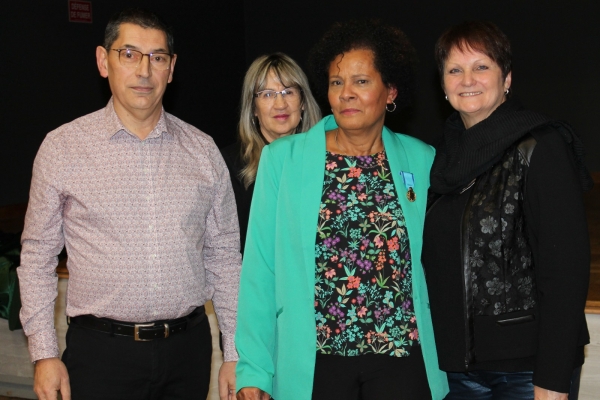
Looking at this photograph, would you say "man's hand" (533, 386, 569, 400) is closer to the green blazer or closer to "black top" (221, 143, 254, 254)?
the green blazer


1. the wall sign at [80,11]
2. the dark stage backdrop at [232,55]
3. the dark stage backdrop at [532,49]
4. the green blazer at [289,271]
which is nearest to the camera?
the green blazer at [289,271]

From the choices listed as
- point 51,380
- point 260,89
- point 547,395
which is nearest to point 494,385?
point 547,395

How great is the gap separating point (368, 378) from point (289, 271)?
0.41 m

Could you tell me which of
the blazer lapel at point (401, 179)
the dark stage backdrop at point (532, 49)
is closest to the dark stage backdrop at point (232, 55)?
the dark stage backdrop at point (532, 49)

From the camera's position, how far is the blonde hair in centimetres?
316

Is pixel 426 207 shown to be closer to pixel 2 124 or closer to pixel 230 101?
pixel 2 124

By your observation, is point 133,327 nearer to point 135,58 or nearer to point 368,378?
point 368,378

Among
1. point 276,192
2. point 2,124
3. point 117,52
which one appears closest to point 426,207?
point 276,192

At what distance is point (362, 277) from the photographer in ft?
7.02

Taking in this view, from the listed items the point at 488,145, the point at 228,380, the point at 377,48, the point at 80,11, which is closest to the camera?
the point at 488,145

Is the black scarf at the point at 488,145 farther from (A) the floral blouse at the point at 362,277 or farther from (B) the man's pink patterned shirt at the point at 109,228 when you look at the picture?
(B) the man's pink patterned shirt at the point at 109,228

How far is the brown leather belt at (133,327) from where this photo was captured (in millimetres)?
2377

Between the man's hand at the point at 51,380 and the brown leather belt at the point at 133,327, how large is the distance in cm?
16

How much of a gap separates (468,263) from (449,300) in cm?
16
